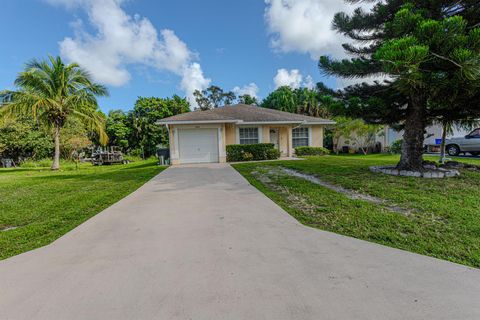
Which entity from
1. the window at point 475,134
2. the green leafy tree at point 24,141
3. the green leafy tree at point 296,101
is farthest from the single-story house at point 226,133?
the green leafy tree at point 24,141

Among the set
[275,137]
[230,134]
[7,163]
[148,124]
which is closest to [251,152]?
[230,134]

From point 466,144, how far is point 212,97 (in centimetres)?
3506

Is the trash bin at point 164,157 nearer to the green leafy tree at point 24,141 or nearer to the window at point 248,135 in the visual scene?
the window at point 248,135

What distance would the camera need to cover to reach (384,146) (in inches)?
814

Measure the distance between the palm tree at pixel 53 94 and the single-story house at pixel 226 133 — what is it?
6056mm

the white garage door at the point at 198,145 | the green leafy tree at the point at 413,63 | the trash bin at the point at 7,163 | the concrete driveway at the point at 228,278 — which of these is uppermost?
the green leafy tree at the point at 413,63

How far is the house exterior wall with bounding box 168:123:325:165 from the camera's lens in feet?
44.3

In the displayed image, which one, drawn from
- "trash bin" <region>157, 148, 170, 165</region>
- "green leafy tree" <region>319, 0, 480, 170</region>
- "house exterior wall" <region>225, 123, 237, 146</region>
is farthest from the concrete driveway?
"house exterior wall" <region>225, 123, 237, 146</region>

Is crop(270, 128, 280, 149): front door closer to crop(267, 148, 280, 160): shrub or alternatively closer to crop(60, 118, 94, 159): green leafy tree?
crop(267, 148, 280, 160): shrub

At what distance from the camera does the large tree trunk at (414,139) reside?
23.7 ft

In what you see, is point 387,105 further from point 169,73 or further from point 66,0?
point 169,73

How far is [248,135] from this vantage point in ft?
50.5

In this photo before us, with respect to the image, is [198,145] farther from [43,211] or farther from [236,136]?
[43,211]

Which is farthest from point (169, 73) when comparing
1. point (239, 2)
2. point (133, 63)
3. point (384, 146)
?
point (384, 146)
